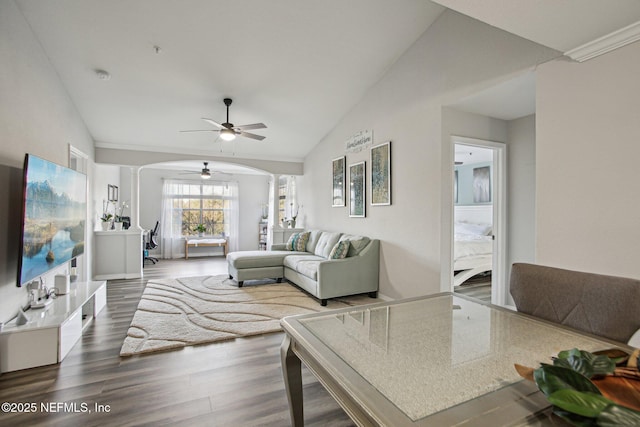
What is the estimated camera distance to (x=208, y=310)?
3666 millimetres

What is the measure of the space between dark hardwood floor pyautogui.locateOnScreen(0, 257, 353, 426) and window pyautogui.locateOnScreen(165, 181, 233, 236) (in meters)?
5.98

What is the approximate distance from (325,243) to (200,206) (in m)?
5.19

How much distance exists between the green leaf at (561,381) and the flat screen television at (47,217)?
3.24 meters

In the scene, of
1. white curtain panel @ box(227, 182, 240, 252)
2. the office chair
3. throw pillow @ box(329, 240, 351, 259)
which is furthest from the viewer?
white curtain panel @ box(227, 182, 240, 252)

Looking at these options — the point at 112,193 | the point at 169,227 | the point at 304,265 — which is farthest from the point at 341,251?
the point at 169,227

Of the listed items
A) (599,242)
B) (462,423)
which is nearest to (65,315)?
(462,423)

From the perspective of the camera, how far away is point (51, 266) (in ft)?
9.41

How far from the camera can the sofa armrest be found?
155 inches

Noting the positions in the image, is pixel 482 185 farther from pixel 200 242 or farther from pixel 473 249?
pixel 200 242

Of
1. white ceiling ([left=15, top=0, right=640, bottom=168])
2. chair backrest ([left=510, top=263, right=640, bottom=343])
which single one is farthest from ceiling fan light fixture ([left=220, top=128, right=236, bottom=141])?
chair backrest ([left=510, top=263, right=640, bottom=343])

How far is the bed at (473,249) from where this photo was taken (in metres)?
4.69

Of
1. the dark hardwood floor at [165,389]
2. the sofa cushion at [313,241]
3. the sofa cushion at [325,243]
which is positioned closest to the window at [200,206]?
the sofa cushion at [313,241]

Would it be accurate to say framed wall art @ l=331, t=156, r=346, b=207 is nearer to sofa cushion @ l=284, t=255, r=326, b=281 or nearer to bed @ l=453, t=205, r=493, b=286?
sofa cushion @ l=284, t=255, r=326, b=281

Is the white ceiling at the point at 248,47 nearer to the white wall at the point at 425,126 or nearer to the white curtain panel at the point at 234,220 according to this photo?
the white wall at the point at 425,126
